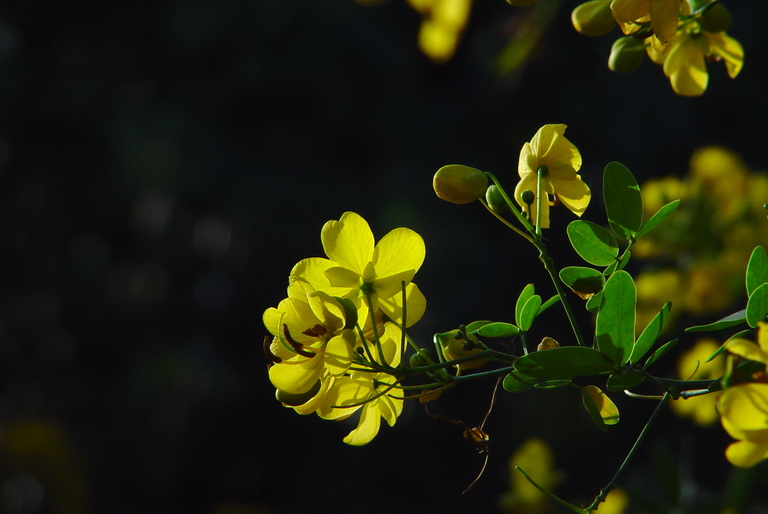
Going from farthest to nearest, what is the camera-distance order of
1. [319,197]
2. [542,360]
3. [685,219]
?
[319,197], [685,219], [542,360]

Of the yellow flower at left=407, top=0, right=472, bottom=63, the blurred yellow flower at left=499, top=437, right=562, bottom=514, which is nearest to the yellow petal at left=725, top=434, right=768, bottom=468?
the blurred yellow flower at left=499, top=437, right=562, bottom=514

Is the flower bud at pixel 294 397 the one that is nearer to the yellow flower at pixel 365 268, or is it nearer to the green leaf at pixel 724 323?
the yellow flower at pixel 365 268

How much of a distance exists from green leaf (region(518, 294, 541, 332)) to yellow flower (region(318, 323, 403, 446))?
0.24ft

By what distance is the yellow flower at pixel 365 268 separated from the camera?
1.42ft

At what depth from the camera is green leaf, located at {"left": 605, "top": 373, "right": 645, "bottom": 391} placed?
16.0 inches

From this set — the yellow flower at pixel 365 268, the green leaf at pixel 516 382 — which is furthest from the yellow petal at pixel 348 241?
the green leaf at pixel 516 382

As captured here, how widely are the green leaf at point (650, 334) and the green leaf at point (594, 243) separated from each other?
48 mm

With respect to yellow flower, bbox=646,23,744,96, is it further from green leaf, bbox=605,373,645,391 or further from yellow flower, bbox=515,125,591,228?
green leaf, bbox=605,373,645,391

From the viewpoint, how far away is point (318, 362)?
40 centimetres

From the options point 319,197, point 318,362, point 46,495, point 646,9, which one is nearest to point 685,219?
point 646,9

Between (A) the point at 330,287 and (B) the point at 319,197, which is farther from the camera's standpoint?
(B) the point at 319,197

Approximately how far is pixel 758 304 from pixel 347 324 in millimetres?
219

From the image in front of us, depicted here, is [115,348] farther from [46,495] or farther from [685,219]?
[685,219]

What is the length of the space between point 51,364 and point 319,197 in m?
1.67
